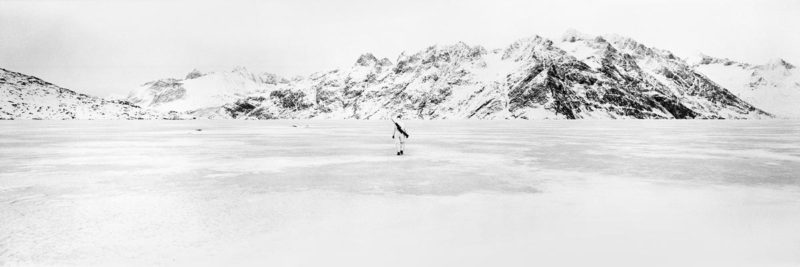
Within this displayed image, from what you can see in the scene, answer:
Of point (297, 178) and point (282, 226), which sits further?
point (297, 178)

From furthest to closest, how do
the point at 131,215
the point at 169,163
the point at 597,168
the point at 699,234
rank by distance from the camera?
the point at 169,163 < the point at 597,168 < the point at 131,215 < the point at 699,234

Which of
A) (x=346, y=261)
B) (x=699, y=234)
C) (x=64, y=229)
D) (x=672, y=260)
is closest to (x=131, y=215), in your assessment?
(x=64, y=229)

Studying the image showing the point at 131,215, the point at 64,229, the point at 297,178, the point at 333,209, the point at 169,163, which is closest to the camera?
the point at 64,229

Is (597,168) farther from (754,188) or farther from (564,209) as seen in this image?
(564,209)

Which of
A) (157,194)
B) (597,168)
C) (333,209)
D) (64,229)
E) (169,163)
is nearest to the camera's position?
(64,229)

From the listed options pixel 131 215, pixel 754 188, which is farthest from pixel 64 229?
pixel 754 188

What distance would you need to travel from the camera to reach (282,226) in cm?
1098

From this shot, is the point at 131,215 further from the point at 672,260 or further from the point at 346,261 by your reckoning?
the point at 672,260

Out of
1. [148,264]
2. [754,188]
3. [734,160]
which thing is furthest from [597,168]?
[148,264]

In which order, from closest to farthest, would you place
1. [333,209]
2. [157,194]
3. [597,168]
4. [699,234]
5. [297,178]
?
1. [699,234]
2. [333,209]
3. [157,194]
4. [297,178]
5. [597,168]

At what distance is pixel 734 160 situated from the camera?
25.6 m

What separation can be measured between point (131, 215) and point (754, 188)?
A: 56.6 feet

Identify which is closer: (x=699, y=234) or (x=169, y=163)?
(x=699, y=234)

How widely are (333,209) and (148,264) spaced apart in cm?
513
